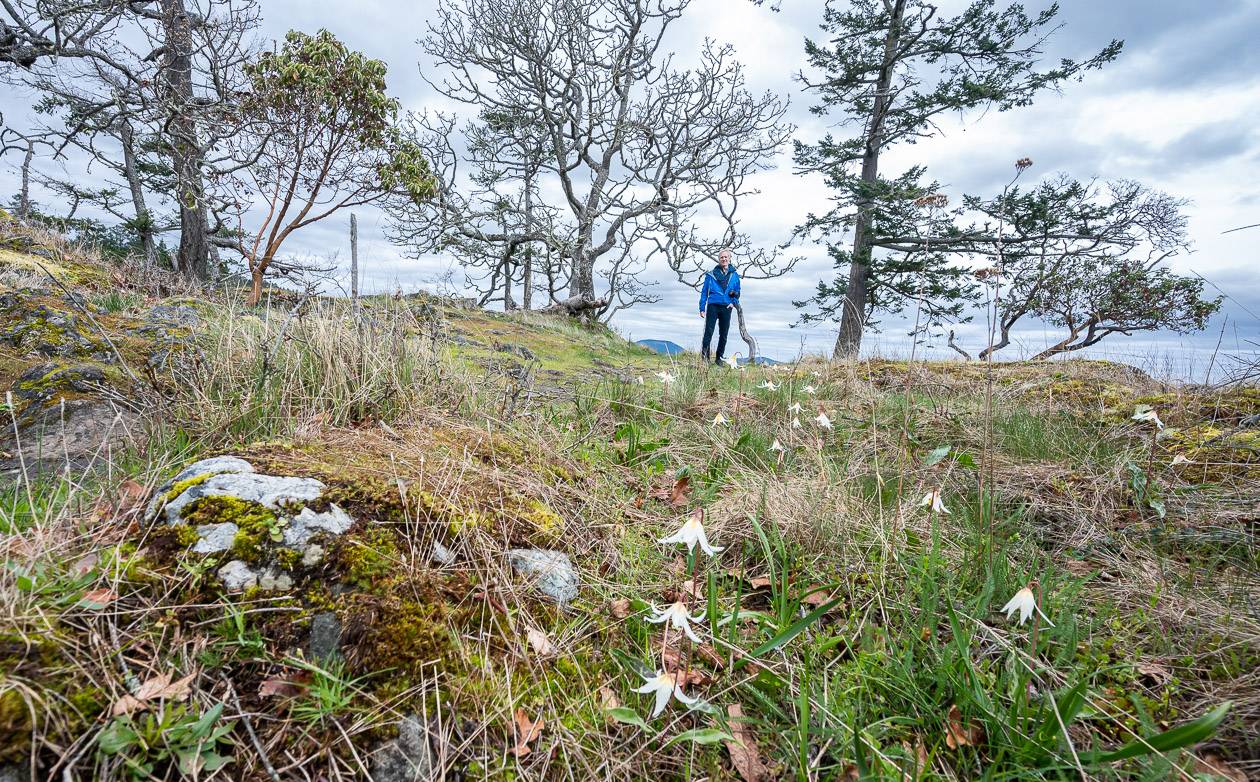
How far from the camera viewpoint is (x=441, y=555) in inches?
62.0

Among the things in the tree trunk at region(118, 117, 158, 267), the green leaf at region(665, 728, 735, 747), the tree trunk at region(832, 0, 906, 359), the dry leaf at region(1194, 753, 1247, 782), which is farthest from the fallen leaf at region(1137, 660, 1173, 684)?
the tree trunk at region(118, 117, 158, 267)

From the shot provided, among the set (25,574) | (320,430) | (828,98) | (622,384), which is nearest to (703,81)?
(828,98)

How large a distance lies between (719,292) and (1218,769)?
9200 millimetres

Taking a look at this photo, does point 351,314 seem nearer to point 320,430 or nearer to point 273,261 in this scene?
point 320,430

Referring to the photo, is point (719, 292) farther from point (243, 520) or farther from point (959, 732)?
point (243, 520)

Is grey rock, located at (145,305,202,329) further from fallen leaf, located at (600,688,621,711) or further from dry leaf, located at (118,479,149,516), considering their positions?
fallen leaf, located at (600,688,621,711)

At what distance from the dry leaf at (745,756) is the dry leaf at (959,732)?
47cm

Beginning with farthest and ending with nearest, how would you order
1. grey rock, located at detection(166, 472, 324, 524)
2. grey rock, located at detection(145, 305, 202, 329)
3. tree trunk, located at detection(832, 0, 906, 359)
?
tree trunk, located at detection(832, 0, 906, 359) → grey rock, located at detection(145, 305, 202, 329) → grey rock, located at detection(166, 472, 324, 524)

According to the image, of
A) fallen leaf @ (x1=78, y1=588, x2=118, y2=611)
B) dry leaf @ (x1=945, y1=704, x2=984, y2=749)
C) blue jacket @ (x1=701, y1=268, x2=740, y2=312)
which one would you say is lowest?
dry leaf @ (x1=945, y1=704, x2=984, y2=749)

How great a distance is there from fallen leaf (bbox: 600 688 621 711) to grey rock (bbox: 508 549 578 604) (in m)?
0.32

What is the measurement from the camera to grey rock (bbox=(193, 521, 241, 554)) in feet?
4.26

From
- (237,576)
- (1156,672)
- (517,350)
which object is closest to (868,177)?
(517,350)

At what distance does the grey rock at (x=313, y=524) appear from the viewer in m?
1.39

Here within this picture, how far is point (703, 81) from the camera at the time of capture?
14625 millimetres
